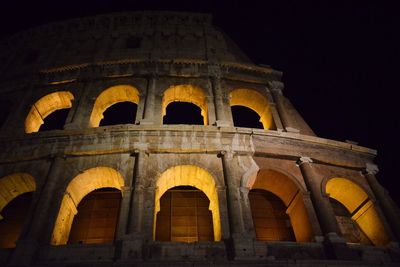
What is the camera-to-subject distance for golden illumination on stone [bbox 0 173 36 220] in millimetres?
10477

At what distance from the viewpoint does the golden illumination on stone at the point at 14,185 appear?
10.5 meters

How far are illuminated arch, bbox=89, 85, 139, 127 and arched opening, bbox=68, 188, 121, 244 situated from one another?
2.76 meters

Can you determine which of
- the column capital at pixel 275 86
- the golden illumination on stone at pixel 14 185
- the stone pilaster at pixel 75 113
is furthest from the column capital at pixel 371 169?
the golden illumination on stone at pixel 14 185

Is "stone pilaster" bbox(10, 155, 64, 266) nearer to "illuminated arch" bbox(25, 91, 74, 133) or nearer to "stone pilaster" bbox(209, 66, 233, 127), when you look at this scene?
"illuminated arch" bbox(25, 91, 74, 133)

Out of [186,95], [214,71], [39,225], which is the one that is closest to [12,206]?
[39,225]

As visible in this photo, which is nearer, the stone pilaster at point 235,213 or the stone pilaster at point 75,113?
the stone pilaster at point 235,213

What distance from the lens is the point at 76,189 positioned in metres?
10.5

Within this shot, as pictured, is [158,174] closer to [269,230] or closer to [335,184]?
[269,230]

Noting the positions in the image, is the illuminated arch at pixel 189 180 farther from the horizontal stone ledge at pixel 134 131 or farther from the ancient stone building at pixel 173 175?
the horizontal stone ledge at pixel 134 131

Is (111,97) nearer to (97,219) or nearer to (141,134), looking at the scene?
(141,134)

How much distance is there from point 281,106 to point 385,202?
16.0ft

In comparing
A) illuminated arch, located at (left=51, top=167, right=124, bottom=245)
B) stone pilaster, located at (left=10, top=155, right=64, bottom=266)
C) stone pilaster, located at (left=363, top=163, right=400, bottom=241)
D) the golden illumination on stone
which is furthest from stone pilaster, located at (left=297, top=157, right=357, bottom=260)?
the golden illumination on stone

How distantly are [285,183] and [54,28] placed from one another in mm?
13893

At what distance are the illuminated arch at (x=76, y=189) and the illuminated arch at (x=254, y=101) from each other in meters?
5.89
